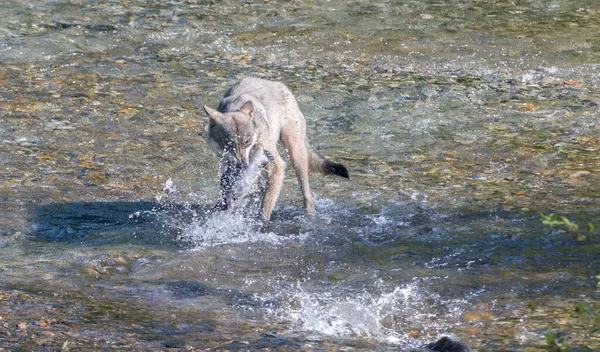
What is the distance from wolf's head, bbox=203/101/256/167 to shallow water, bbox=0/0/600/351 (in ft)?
2.26

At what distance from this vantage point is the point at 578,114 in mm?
11383

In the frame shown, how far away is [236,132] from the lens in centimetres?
842

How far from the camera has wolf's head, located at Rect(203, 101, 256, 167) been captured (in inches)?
332

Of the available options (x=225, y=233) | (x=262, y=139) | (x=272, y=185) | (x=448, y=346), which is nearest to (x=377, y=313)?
(x=448, y=346)

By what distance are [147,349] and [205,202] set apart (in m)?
3.99

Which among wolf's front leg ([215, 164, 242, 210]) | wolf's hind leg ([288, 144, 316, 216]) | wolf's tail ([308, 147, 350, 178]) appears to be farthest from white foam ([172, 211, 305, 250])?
wolf's tail ([308, 147, 350, 178])

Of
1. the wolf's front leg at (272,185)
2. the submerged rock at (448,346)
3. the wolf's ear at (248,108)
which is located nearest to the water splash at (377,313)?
the submerged rock at (448,346)

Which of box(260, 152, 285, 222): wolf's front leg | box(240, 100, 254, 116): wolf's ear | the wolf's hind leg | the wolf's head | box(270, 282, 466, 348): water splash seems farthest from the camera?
the wolf's hind leg

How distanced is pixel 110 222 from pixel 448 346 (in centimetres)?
426

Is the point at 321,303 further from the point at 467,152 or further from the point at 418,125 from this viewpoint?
the point at 418,125

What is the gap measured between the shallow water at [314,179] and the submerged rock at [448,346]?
27 centimetres

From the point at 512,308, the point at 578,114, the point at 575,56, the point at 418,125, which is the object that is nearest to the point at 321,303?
the point at 512,308

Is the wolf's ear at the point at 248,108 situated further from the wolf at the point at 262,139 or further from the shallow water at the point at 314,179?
the shallow water at the point at 314,179

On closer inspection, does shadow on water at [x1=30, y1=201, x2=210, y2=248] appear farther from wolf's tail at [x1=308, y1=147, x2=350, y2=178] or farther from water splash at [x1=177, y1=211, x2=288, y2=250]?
wolf's tail at [x1=308, y1=147, x2=350, y2=178]
